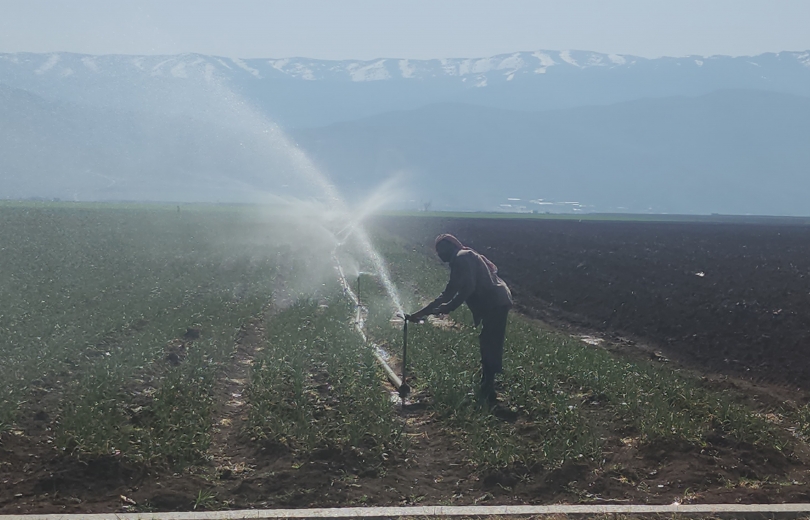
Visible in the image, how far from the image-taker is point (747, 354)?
15.3m

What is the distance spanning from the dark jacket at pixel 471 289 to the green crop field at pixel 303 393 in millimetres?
1138

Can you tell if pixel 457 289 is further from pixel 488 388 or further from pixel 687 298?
pixel 687 298

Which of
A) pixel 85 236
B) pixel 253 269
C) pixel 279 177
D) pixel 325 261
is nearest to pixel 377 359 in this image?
pixel 253 269

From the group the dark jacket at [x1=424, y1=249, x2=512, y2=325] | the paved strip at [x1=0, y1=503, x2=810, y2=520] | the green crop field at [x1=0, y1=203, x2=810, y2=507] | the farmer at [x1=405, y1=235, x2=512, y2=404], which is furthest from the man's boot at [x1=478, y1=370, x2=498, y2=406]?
the paved strip at [x1=0, y1=503, x2=810, y2=520]

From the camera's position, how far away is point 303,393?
10.1 metres

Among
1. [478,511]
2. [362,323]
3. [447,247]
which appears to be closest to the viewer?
[478,511]

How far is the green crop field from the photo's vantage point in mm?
7758

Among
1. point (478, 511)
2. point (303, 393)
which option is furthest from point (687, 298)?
point (478, 511)

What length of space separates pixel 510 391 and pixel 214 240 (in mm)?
36037

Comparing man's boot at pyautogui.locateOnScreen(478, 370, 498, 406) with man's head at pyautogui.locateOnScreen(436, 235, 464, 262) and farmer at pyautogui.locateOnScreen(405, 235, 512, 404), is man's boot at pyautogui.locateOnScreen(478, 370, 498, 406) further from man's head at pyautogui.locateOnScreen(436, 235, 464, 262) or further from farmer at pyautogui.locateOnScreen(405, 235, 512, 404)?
man's head at pyautogui.locateOnScreen(436, 235, 464, 262)

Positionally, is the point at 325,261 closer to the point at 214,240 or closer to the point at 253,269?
the point at 253,269

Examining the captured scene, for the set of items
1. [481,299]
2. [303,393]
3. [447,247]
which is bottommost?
[303,393]

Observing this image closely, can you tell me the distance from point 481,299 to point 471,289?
15.1 inches

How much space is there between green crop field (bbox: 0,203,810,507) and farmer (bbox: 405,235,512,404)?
52 centimetres
